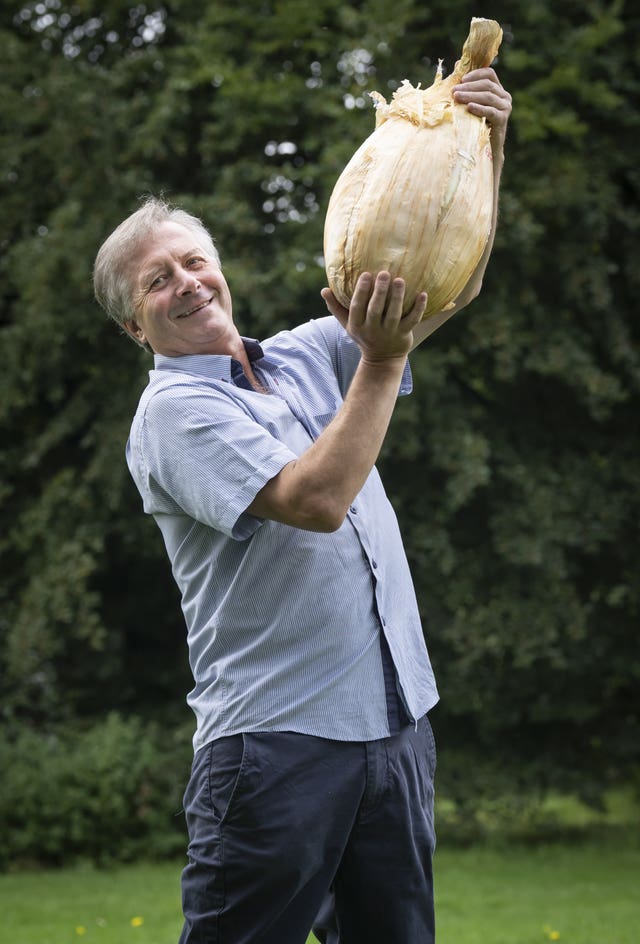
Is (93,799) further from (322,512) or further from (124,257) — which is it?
(322,512)

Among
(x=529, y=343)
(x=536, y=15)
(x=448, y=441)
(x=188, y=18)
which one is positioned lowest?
(x=448, y=441)

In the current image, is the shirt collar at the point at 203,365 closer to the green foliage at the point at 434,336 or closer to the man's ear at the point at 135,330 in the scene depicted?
the man's ear at the point at 135,330

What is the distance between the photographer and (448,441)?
292 inches

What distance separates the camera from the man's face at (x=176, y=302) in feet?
8.00

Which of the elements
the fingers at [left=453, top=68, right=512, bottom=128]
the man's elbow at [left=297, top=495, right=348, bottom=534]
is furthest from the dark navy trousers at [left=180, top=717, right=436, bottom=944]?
the fingers at [left=453, top=68, right=512, bottom=128]

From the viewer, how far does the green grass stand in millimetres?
5844

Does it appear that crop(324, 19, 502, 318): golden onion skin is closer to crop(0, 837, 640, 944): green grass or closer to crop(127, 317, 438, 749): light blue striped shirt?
crop(127, 317, 438, 749): light blue striped shirt

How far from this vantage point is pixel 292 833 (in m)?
2.24

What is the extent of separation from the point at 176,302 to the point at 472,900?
5131 mm

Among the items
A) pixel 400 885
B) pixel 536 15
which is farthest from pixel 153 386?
pixel 536 15

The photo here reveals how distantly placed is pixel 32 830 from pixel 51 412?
3.12 metres

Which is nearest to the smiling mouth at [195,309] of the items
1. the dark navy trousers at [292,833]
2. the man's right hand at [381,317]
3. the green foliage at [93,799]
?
the man's right hand at [381,317]

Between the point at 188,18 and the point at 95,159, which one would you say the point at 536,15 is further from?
the point at 95,159

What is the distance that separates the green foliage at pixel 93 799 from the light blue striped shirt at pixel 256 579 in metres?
5.81
